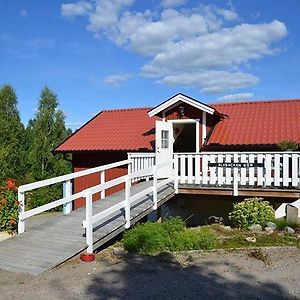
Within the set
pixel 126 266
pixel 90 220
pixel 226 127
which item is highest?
pixel 226 127

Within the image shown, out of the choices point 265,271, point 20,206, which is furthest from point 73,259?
point 265,271

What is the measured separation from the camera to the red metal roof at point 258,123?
13.6 meters

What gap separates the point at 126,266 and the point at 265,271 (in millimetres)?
2271

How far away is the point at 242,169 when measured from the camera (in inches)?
439

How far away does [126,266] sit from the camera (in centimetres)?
643

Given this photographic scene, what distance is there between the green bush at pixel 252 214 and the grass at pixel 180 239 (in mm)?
1107

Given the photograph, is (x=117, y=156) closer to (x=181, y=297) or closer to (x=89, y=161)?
(x=89, y=161)

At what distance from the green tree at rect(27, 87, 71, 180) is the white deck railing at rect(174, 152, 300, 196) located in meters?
27.0

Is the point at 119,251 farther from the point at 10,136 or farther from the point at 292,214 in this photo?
the point at 10,136

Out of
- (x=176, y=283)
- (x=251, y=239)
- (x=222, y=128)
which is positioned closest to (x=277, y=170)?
(x=251, y=239)

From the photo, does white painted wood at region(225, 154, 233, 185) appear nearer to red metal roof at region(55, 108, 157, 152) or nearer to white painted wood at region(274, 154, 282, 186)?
white painted wood at region(274, 154, 282, 186)

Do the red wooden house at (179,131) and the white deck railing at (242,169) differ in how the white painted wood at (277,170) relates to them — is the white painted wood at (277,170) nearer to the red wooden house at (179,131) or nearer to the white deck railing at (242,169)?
the white deck railing at (242,169)

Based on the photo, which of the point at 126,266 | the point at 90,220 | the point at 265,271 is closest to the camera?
the point at 265,271

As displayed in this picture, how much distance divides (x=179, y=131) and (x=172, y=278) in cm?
986
